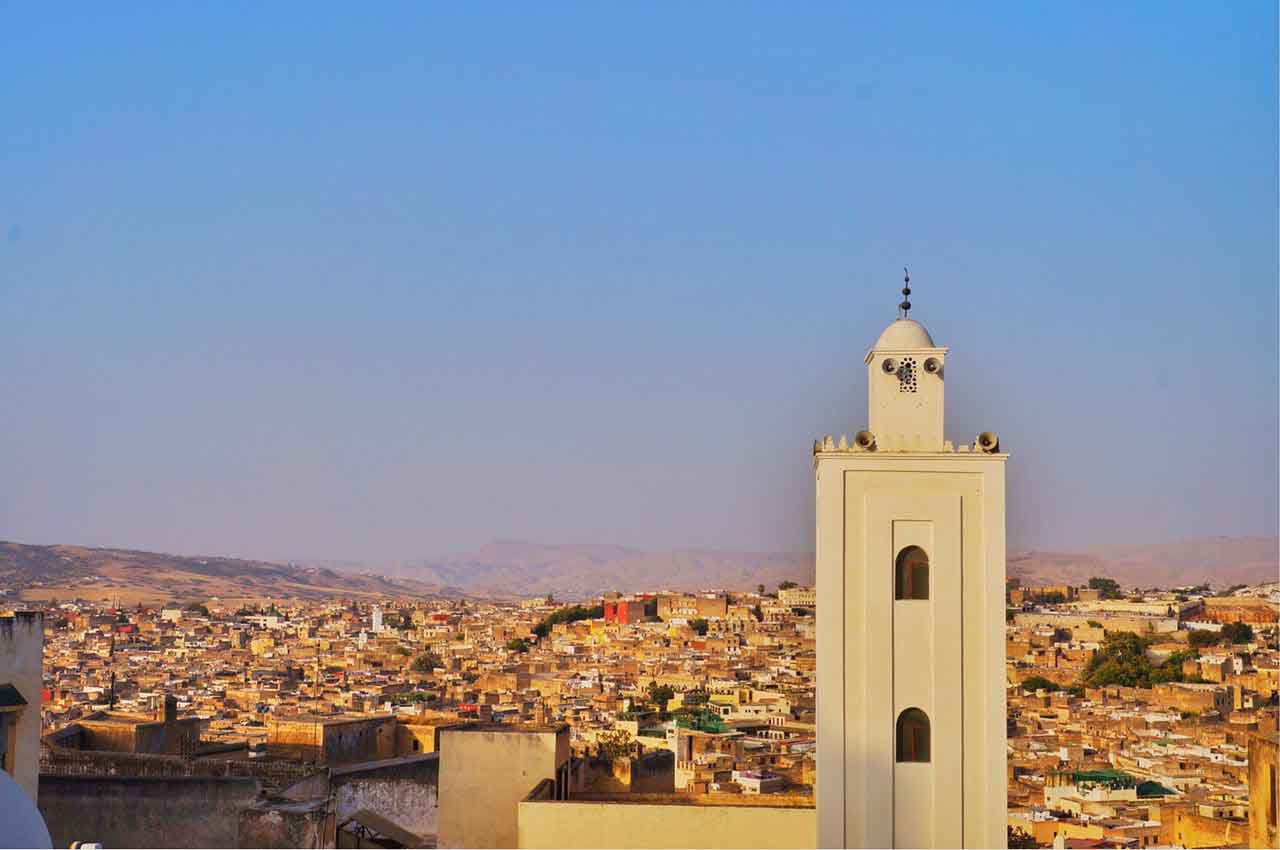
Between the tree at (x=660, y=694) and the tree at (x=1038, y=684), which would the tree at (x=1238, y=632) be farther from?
the tree at (x=660, y=694)

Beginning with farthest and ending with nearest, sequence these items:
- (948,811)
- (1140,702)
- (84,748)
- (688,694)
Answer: (688,694) → (1140,702) → (84,748) → (948,811)

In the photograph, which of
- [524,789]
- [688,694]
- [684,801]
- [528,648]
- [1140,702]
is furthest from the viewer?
[528,648]

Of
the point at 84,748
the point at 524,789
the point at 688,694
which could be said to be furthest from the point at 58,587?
the point at 524,789

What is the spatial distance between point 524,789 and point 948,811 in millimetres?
4522

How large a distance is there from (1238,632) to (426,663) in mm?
26131

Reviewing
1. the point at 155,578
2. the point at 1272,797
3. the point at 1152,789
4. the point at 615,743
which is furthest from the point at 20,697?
the point at 155,578

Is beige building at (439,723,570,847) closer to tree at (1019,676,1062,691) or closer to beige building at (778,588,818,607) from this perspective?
tree at (1019,676,1062,691)

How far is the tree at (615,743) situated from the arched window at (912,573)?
16050 millimetres

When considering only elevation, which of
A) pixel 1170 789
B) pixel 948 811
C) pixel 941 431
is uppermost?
pixel 941 431

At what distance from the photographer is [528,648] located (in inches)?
2463

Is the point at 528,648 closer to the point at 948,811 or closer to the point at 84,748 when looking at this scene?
the point at 84,748

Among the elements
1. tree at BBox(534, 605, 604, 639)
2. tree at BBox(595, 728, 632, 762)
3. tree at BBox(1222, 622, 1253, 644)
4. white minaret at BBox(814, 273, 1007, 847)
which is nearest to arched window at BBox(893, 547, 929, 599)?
white minaret at BBox(814, 273, 1007, 847)

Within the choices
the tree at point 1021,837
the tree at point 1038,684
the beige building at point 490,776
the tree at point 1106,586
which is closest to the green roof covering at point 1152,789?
the tree at point 1021,837

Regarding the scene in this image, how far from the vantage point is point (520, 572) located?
124 meters
